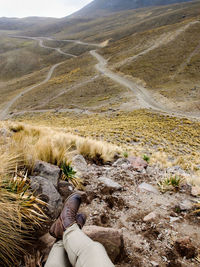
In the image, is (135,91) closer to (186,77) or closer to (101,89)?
(101,89)

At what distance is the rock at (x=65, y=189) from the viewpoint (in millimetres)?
2990

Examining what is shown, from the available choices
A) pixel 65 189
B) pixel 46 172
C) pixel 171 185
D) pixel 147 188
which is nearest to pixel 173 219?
pixel 147 188

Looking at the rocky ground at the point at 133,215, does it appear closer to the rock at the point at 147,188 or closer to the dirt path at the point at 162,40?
the rock at the point at 147,188

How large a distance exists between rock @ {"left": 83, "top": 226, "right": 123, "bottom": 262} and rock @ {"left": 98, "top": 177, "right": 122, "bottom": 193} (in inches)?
46.2

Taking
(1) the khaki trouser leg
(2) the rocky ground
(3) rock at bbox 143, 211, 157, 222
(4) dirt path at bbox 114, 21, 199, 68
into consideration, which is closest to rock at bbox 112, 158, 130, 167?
(2) the rocky ground

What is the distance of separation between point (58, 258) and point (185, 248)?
1642 millimetres

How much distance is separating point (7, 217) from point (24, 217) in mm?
303

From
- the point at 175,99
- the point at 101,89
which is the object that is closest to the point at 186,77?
the point at 175,99

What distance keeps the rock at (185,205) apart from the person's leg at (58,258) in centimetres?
222

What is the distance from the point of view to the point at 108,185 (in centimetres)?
357

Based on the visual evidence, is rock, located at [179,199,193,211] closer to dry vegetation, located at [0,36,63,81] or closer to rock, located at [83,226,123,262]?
rock, located at [83,226,123,262]

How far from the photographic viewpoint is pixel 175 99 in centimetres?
2845

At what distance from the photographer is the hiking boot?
82.1 inches

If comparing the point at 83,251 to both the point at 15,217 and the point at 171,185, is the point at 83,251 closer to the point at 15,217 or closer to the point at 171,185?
the point at 15,217
